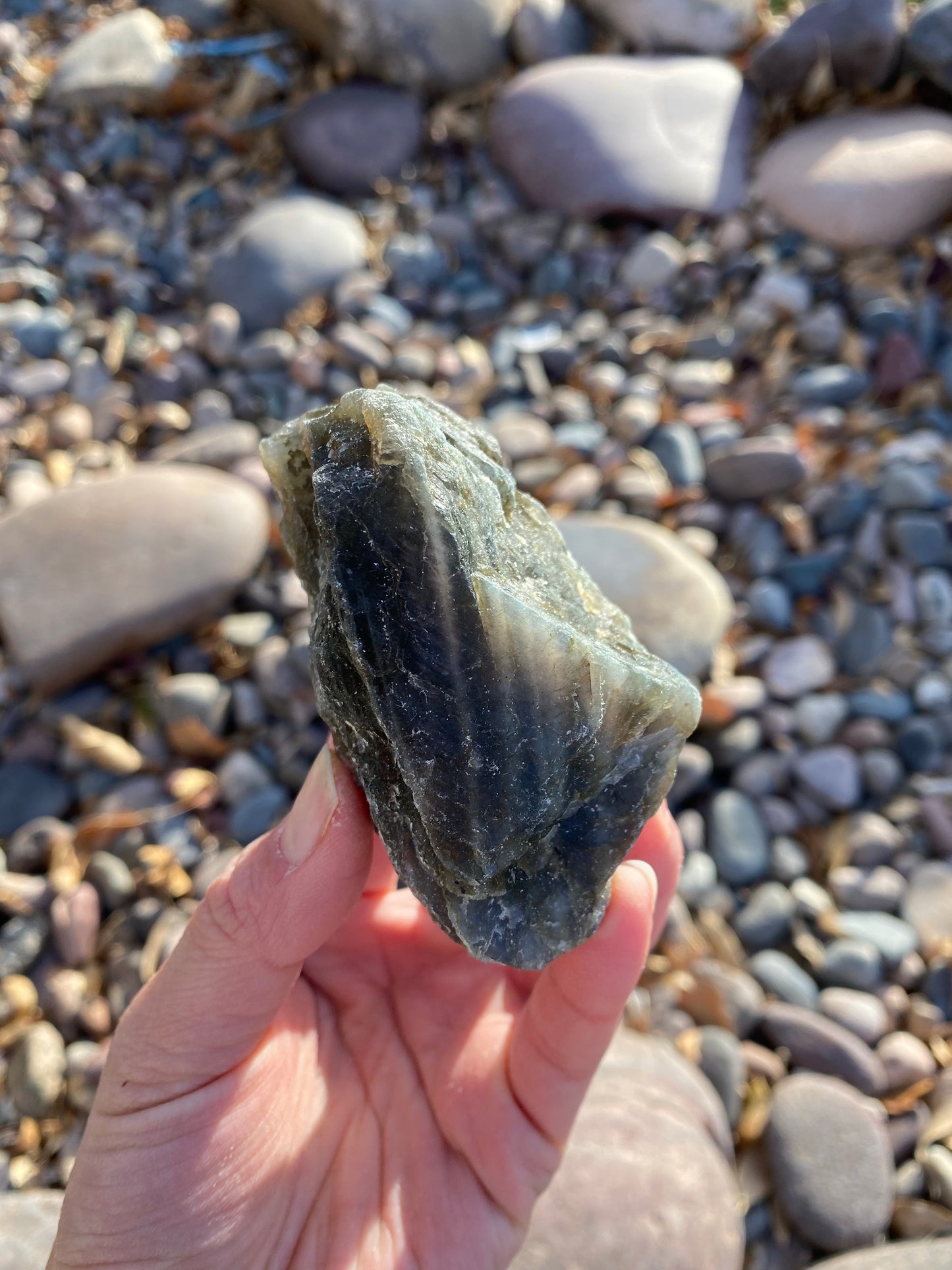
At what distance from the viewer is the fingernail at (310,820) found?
5.50ft

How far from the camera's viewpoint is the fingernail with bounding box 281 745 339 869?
168 centimetres

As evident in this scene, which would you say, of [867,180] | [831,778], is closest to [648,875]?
[831,778]

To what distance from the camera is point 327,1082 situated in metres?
2.04

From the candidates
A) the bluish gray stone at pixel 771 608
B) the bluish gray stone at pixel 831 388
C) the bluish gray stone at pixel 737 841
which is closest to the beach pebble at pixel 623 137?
the bluish gray stone at pixel 831 388

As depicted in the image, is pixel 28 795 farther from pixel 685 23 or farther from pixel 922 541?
pixel 685 23

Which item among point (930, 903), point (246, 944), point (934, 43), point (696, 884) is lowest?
point (930, 903)

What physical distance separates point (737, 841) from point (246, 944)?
1782mm

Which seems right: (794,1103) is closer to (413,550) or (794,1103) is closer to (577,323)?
(413,550)

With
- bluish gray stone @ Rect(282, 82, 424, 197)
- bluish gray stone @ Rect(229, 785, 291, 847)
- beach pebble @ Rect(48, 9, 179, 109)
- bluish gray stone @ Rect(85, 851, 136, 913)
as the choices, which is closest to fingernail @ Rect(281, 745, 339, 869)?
bluish gray stone @ Rect(229, 785, 291, 847)

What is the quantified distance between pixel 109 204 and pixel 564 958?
4.70m

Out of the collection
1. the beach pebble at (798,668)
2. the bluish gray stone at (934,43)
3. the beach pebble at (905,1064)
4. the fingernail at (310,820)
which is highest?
the bluish gray stone at (934,43)

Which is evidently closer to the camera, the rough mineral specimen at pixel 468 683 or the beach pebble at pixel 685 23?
the rough mineral specimen at pixel 468 683

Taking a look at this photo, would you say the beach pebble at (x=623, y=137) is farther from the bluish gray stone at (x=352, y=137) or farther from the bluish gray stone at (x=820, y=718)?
the bluish gray stone at (x=820, y=718)

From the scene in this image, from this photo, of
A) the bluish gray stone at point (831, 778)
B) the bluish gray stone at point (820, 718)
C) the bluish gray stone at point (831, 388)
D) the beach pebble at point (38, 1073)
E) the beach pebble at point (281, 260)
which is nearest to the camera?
the beach pebble at point (38, 1073)
